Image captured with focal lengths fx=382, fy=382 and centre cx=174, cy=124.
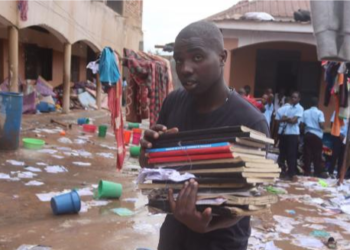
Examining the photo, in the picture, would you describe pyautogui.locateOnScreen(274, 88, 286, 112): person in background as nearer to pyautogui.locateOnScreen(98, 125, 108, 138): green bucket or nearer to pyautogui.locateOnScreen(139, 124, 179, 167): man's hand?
pyautogui.locateOnScreen(98, 125, 108, 138): green bucket

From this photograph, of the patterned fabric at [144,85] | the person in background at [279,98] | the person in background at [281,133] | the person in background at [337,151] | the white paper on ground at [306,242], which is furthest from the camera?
the person in background at [279,98]

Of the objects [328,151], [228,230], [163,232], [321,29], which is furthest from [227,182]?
[328,151]

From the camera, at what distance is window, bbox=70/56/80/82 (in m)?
19.3

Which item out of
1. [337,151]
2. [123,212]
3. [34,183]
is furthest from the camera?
[337,151]

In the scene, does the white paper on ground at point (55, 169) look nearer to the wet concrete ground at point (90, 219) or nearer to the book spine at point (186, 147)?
the wet concrete ground at point (90, 219)

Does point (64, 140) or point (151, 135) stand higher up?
point (151, 135)

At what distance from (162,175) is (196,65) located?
1.43 feet

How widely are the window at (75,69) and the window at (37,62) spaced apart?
2.31 metres

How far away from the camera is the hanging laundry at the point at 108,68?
219 inches

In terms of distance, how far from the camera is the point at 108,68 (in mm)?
5551

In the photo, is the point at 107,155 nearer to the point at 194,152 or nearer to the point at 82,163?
the point at 82,163

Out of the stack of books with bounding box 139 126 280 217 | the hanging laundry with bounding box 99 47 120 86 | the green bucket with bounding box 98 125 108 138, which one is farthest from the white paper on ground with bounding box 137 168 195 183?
the green bucket with bounding box 98 125 108 138

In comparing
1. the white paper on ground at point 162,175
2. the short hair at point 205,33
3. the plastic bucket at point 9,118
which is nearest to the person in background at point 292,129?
the plastic bucket at point 9,118

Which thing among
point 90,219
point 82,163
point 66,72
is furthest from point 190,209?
point 66,72
